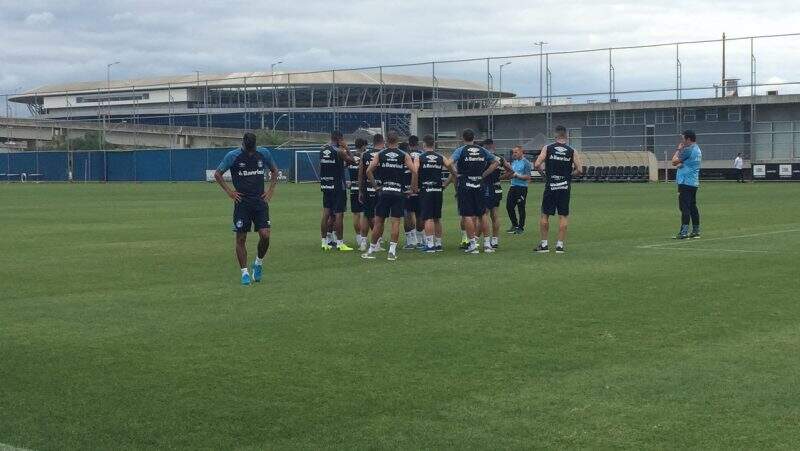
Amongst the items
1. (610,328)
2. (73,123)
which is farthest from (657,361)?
(73,123)

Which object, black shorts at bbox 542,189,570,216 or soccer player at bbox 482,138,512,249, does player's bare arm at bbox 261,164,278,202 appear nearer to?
soccer player at bbox 482,138,512,249

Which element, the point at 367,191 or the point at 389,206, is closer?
the point at 389,206

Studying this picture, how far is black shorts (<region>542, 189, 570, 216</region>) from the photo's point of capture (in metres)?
16.4

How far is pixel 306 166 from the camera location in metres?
64.4

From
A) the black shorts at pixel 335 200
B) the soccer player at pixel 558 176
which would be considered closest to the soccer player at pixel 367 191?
the black shorts at pixel 335 200

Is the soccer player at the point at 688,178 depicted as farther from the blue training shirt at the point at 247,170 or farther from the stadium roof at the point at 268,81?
the stadium roof at the point at 268,81

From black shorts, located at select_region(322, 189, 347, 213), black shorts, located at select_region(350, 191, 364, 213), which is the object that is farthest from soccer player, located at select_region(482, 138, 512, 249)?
black shorts, located at select_region(322, 189, 347, 213)

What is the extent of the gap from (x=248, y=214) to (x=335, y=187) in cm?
478

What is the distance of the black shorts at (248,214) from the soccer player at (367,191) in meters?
3.91

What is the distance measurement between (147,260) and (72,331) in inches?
253

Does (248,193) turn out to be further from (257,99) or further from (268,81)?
(257,99)

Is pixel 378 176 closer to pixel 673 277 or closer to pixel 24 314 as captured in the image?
pixel 673 277

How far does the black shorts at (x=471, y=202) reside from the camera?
16594mm

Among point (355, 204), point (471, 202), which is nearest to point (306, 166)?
point (355, 204)
